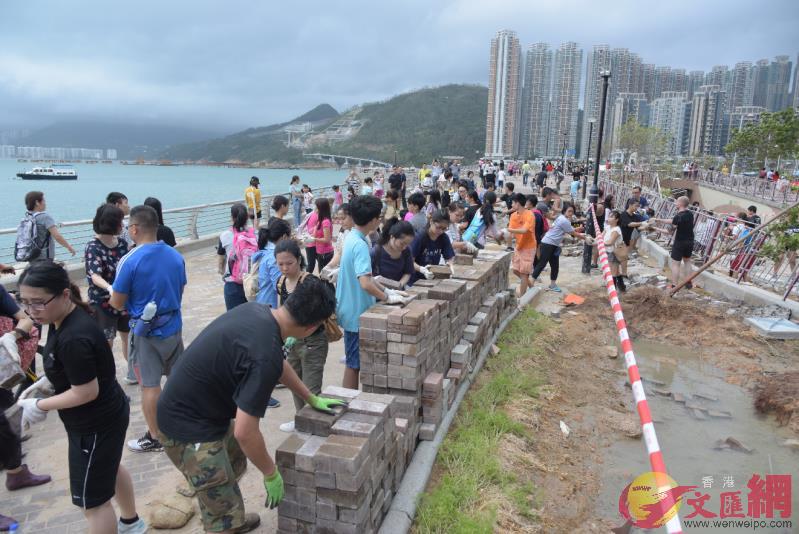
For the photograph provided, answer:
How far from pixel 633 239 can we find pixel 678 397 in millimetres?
4927

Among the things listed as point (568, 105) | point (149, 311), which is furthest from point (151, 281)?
point (568, 105)

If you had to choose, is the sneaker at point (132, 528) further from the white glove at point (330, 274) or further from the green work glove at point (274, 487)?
the white glove at point (330, 274)

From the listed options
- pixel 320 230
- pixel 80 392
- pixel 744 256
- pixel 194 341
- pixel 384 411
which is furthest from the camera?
pixel 744 256

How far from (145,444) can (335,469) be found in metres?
2.32

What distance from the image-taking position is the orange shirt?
25.8 feet

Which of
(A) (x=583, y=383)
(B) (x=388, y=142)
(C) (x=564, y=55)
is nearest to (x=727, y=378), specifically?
(A) (x=583, y=383)

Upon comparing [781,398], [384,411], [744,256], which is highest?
[384,411]

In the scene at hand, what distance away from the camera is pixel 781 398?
5.61 metres

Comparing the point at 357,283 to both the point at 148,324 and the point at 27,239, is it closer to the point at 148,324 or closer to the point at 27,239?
the point at 148,324

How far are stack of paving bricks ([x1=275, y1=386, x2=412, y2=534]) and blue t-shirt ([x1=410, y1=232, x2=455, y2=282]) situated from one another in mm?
2898

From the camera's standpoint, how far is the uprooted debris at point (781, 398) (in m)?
5.40

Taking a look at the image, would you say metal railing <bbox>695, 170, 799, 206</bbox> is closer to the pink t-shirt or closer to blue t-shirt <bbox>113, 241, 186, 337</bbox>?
the pink t-shirt

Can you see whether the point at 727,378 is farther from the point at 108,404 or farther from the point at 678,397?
the point at 108,404

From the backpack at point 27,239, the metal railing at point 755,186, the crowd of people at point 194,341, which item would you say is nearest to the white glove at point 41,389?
the crowd of people at point 194,341
